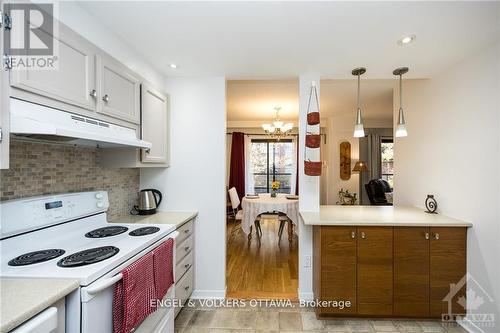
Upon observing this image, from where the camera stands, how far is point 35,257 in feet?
3.89

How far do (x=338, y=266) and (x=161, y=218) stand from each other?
1654 millimetres

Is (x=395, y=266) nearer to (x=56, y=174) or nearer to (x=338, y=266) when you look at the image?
(x=338, y=266)

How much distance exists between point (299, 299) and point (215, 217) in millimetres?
1219

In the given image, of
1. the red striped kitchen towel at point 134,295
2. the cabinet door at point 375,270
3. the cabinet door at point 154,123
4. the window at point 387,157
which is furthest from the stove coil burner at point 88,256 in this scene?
the window at point 387,157

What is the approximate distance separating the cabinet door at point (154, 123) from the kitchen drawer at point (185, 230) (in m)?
0.67

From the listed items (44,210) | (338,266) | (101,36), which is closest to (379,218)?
(338,266)

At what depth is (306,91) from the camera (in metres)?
2.53

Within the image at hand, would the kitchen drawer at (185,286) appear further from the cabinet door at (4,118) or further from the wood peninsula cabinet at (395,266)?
the cabinet door at (4,118)

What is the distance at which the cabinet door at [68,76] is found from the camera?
111 cm

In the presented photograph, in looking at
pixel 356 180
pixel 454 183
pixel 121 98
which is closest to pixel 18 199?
pixel 121 98

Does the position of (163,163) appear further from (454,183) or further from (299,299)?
(454,183)

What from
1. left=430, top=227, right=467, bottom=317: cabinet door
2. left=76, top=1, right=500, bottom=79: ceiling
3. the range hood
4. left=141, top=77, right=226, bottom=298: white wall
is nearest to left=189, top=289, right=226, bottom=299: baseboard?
left=141, top=77, right=226, bottom=298: white wall

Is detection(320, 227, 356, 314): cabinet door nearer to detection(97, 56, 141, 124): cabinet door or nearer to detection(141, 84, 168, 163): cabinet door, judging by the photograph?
detection(141, 84, 168, 163): cabinet door

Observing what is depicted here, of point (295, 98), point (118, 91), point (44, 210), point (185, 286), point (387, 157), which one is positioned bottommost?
point (185, 286)
